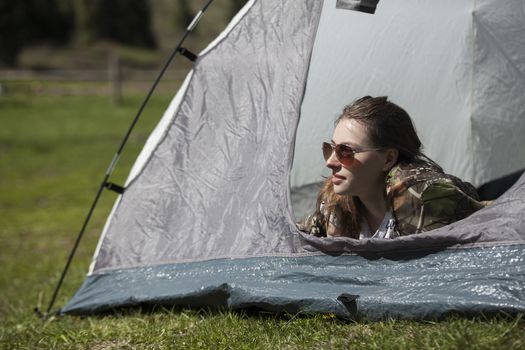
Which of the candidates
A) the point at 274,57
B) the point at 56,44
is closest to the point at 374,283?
the point at 274,57

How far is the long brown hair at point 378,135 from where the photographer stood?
3.54m

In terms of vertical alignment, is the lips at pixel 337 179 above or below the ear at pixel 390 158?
below

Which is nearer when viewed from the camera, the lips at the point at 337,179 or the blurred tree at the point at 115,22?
the lips at the point at 337,179

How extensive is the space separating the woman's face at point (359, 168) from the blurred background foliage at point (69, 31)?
68.2 ft

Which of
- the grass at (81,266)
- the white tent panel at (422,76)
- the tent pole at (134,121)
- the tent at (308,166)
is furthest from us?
the white tent panel at (422,76)

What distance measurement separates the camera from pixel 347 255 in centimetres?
347

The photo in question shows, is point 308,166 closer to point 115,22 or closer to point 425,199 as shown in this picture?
point 425,199

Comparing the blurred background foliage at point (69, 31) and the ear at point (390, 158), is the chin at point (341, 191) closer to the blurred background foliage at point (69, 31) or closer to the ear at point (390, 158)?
the ear at point (390, 158)

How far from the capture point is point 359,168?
139 inches

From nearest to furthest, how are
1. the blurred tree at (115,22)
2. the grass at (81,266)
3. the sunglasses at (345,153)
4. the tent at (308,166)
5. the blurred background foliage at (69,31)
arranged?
1. the grass at (81,266)
2. the tent at (308,166)
3. the sunglasses at (345,153)
4. the blurred background foliage at (69,31)
5. the blurred tree at (115,22)

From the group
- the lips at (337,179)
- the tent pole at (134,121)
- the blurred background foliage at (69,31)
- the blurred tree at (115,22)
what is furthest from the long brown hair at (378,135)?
the blurred tree at (115,22)

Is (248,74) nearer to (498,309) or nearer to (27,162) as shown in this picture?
(498,309)

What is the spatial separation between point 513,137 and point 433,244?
1.43 m

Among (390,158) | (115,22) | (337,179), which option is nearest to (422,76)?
(390,158)
